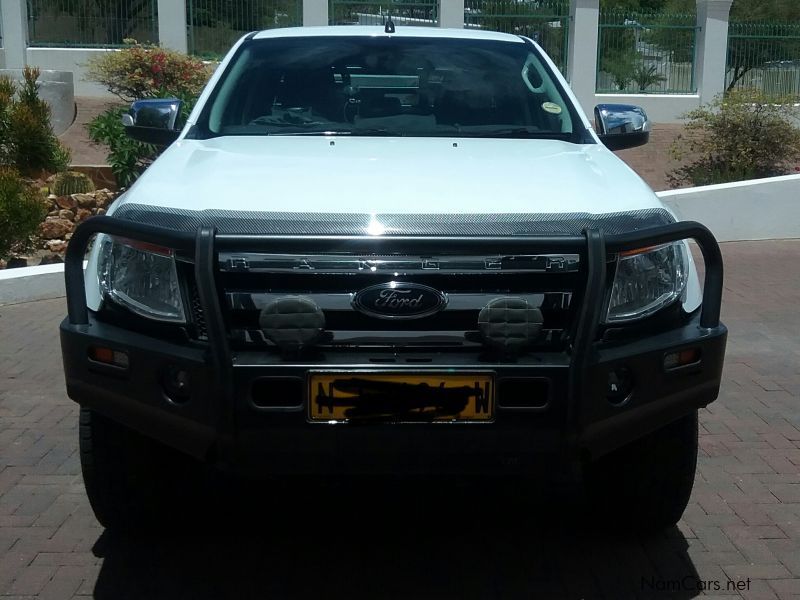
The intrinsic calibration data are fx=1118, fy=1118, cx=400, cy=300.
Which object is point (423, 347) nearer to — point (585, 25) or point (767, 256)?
point (767, 256)

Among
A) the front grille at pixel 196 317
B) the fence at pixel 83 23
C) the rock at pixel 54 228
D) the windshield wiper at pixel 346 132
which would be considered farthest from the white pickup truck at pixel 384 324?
the fence at pixel 83 23

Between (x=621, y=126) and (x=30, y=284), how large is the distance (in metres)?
5.01

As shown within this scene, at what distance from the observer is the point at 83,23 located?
18344mm

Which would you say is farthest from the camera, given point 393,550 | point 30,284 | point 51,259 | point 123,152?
point 123,152

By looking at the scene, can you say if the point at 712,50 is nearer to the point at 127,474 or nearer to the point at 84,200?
the point at 84,200

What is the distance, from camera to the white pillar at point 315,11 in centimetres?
1758

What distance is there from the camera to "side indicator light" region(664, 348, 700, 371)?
3295 mm

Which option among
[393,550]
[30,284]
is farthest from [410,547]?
[30,284]

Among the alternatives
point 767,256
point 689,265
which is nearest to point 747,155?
point 767,256

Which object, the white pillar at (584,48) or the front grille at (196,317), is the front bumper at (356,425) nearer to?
the front grille at (196,317)

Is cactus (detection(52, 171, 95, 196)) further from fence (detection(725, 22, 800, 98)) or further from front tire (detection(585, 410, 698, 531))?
fence (detection(725, 22, 800, 98))

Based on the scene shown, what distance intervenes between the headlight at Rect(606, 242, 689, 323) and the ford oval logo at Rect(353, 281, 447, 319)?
530 mm

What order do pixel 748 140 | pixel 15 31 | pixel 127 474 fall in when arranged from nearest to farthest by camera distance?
pixel 127 474, pixel 748 140, pixel 15 31

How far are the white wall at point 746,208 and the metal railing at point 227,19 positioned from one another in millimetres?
8381
